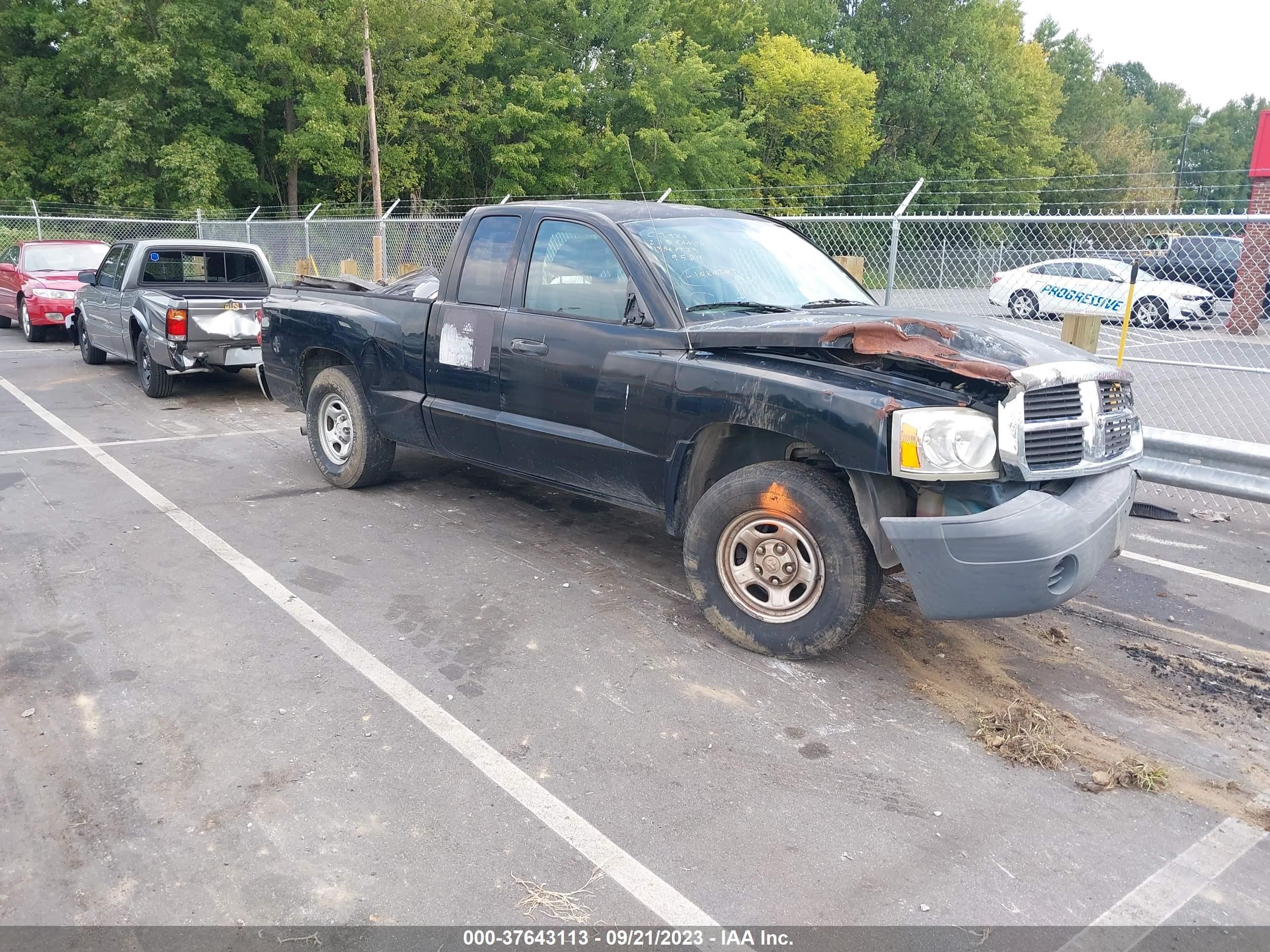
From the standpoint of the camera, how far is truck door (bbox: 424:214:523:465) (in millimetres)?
5352

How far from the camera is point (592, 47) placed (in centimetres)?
3775

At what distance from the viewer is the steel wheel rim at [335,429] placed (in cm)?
659

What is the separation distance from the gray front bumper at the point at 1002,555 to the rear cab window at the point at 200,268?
30.5 ft

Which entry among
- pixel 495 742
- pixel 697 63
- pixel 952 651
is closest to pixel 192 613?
pixel 495 742

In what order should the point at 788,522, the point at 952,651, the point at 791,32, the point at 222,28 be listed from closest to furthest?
the point at 788,522, the point at 952,651, the point at 222,28, the point at 791,32

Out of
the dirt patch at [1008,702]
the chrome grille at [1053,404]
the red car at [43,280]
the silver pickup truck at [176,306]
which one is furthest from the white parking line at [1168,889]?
the red car at [43,280]

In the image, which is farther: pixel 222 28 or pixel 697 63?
pixel 697 63

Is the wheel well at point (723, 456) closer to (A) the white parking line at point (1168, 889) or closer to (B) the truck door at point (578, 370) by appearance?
(B) the truck door at point (578, 370)

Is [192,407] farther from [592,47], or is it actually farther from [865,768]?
[592,47]

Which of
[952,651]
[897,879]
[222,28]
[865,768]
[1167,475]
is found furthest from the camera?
[222,28]

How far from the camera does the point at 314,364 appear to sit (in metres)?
6.86

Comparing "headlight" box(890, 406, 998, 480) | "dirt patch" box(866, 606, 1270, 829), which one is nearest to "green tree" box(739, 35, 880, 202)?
"dirt patch" box(866, 606, 1270, 829)

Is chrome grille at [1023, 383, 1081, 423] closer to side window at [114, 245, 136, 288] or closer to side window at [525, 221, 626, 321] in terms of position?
side window at [525, 221, 626, 321]

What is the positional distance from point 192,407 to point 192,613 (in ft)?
19.5
